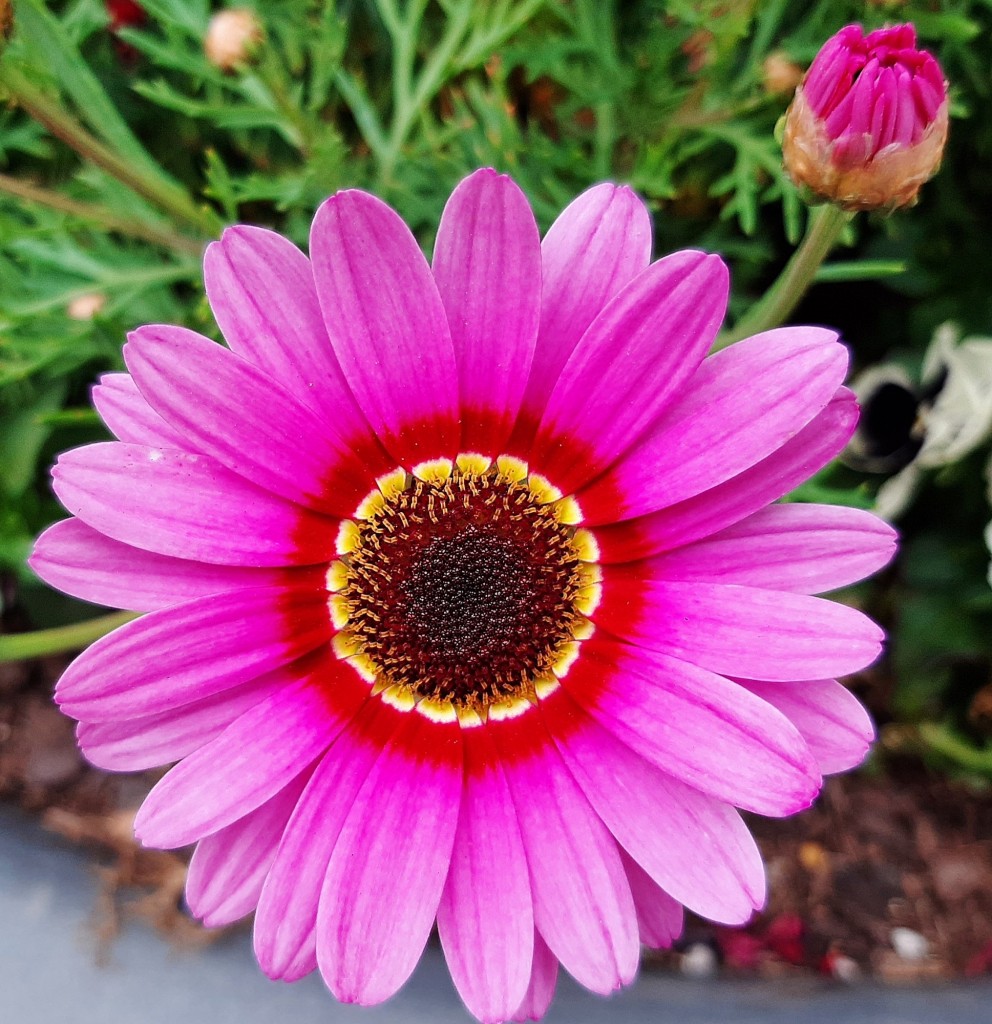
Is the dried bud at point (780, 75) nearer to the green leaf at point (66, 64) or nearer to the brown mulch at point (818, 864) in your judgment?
the green leaf at point (66, 64)

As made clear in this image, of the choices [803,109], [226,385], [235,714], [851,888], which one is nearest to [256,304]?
[226,385]

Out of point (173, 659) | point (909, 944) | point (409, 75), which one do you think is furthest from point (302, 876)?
point (909, 944)

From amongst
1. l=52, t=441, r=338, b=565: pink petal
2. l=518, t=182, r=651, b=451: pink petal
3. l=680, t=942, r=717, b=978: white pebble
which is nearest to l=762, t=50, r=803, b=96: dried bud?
l=518, t=182, r=651, b=451: pink petal

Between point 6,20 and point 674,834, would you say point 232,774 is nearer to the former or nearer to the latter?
point 674,834

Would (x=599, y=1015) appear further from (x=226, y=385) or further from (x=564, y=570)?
(x=226, y=385)

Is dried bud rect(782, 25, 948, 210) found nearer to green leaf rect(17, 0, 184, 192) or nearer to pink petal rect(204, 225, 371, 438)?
pink petal rect(204, 225, 371, 438)

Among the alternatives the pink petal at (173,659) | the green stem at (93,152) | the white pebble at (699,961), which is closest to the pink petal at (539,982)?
the pink petal at (173,659)
